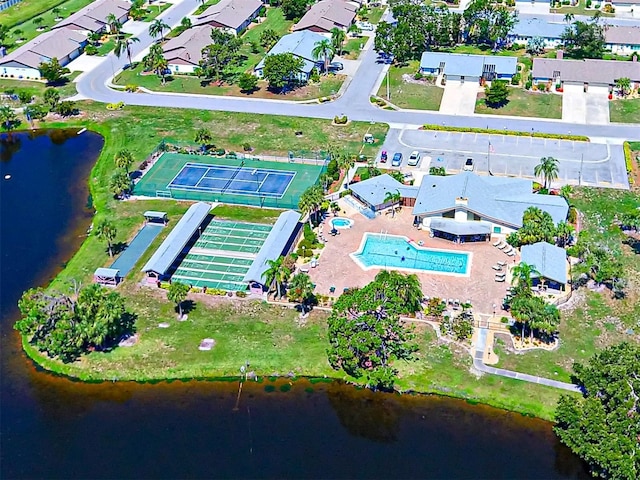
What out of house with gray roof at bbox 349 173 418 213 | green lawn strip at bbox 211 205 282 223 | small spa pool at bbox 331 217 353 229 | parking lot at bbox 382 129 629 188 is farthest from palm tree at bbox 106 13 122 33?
small spa pool at bbox 331 217 353 229

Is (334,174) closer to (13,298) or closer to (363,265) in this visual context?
(363,265)

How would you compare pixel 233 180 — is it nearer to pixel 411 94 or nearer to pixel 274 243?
pixel 274 243

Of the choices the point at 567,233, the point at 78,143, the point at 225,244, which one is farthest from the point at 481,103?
the point at 78,143

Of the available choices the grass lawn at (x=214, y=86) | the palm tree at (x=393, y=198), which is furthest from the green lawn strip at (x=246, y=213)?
the grass lawn at (x=214, y=86)

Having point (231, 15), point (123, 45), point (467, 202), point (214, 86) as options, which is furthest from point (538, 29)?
point (123, 45)

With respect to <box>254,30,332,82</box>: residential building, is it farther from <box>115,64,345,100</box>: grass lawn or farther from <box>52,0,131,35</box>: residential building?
<box>52,0,131,35</box>: residential building

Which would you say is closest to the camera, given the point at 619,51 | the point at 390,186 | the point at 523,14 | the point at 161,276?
the point at 161,276
